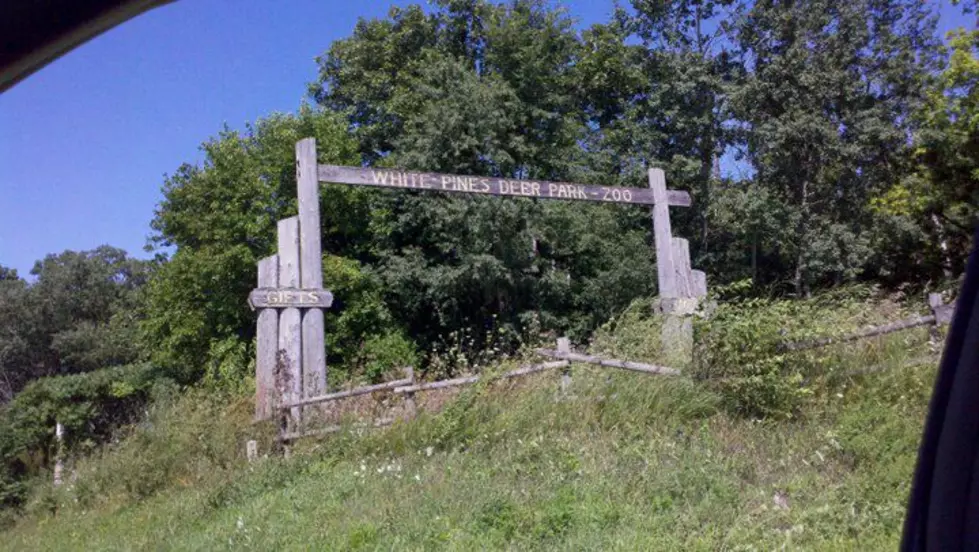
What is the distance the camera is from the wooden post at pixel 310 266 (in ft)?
33.8

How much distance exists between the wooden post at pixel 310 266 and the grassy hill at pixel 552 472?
0.92 meters

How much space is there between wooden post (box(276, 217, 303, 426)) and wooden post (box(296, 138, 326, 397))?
80 mm

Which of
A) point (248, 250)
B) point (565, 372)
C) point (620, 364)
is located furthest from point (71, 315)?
point (620, 364)

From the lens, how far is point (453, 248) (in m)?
20.1

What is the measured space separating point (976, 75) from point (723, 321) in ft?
40.9

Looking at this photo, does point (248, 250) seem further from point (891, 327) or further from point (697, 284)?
point (891, 327)

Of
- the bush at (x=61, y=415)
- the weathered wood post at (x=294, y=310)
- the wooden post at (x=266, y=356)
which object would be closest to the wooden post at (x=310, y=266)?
the weathered wood post at (x=294, y=310)

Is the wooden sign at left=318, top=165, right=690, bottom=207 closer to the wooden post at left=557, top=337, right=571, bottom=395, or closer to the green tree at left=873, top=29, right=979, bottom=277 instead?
the wooden post at left=557, top=337, right=571, bottom=395

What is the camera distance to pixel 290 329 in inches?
402

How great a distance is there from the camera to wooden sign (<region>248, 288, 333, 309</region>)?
32.9 ft

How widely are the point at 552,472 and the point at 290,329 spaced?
4523mm

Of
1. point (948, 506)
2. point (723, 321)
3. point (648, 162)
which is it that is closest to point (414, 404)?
point (723, 321)

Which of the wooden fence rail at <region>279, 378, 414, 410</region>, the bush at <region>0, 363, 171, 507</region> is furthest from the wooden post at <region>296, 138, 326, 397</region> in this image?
the bush at <region>0, 363, 171, 507</region>

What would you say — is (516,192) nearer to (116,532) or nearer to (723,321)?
(723,321)
